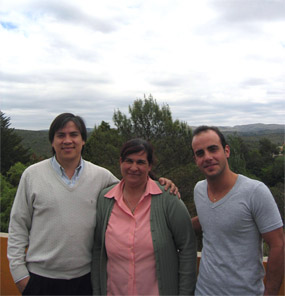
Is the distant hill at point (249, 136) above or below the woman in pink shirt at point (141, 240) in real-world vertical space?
above

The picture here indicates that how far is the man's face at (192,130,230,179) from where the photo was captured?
5.24 ft

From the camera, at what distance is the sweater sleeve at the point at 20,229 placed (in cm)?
172

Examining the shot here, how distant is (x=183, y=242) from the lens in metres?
1.69

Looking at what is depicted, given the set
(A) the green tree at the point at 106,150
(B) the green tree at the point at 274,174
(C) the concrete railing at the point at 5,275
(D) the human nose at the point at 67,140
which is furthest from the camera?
(B) the green tree at the point at 274,174

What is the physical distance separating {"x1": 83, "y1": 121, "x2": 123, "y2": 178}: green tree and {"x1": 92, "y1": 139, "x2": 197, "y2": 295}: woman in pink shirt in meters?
10.2

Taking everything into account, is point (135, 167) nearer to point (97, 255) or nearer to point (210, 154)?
point (210, 154)

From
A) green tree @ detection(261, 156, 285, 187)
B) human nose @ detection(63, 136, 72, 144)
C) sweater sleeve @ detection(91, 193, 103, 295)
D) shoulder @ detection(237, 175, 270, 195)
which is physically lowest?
green tree @ detection(261, 156, 285, 187)

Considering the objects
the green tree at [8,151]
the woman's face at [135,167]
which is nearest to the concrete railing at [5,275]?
the woman's face at [135,167]

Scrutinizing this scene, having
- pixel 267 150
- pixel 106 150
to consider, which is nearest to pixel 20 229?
pixel 106 150

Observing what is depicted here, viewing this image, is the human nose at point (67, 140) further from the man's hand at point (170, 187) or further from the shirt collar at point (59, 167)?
the man's hand at point (170, 187)

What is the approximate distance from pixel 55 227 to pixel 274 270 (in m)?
1.19

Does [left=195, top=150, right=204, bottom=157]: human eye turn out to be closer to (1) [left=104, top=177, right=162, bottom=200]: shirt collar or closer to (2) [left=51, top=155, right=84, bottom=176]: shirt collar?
(1) [left=104, top=177, right=162, bottom=200]: shirt collar

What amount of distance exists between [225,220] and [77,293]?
97 cm

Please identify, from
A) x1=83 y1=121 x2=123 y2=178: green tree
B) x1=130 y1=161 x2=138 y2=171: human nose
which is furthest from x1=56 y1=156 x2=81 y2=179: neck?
x1=83 y1=121 x2=123 y2=178: green tree
